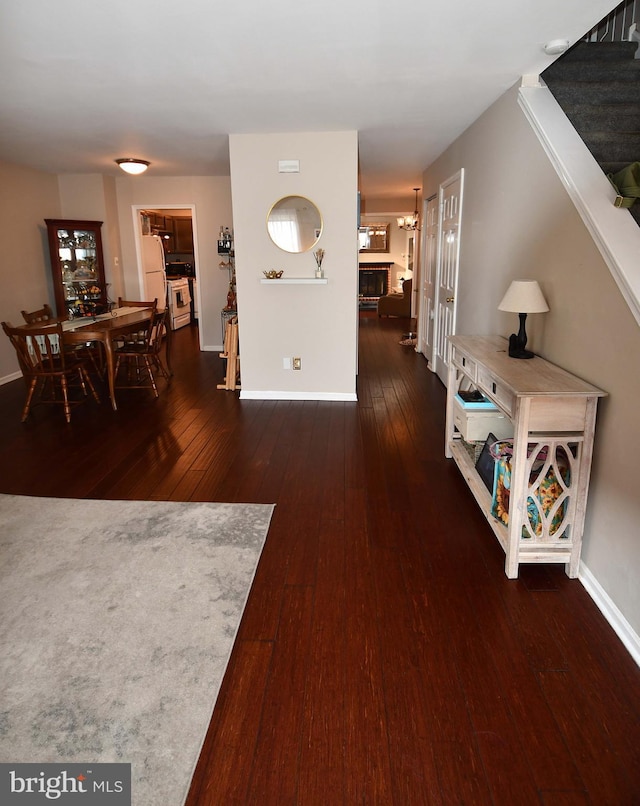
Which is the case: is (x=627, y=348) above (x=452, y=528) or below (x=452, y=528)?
above

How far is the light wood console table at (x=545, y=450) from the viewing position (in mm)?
2230

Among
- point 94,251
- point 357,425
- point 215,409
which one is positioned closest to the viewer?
point 357,425

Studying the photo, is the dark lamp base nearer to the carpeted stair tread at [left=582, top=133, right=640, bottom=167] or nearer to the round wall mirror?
the carpeted stair tread at [left=582, top=133, right=640, bottom=167]

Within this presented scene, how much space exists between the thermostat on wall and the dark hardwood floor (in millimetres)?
2490

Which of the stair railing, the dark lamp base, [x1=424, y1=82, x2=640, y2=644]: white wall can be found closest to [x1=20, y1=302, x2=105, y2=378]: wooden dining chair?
[x1=424, y1=82, x2=640, y2=644]: white wall

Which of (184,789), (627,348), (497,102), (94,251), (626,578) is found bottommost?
(184,789)

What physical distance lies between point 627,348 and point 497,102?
2.44 metres

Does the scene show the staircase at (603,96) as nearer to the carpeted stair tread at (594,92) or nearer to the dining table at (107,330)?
the carpeted stair tread at (594,92)

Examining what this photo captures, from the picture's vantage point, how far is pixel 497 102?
3.67 metres

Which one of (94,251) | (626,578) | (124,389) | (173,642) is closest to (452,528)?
(626,578)

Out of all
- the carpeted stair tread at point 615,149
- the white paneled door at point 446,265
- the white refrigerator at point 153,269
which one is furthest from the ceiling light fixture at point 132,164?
the carpeted stair tread at point 615,149

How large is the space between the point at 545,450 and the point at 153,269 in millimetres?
7415

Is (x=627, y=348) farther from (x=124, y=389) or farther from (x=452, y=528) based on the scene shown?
(x=124, y=389)

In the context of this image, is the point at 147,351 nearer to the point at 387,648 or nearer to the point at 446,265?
the point at 446,265
